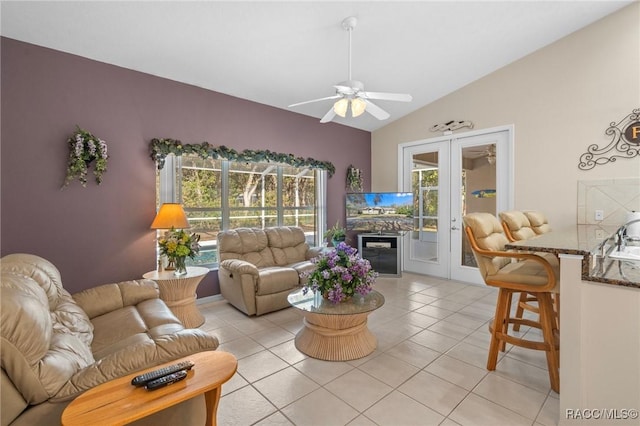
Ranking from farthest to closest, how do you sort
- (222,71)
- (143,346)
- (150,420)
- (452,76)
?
(452,76) → (222,71) → (143,346) → (150,420)

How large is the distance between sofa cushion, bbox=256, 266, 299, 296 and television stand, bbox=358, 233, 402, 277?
2.00 meters

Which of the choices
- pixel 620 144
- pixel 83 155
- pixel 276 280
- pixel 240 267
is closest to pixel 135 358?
pixel 240 267

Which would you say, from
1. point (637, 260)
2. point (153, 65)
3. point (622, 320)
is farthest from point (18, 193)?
point (637, 260)

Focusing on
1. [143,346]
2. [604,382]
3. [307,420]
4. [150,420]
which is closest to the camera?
[150,420]

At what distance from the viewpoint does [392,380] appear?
2260mm

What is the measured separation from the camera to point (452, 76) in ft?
14.7

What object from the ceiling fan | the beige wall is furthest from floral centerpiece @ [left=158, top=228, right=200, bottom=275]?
the beige wall

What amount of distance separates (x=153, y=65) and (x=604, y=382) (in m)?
4.57

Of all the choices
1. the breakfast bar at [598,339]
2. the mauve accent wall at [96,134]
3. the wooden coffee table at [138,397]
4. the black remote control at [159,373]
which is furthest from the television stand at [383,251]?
the black remote control at [159,373]

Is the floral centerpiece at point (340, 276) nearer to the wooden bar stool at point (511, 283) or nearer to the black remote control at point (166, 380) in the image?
the wooden bar stool at point (511, 283)

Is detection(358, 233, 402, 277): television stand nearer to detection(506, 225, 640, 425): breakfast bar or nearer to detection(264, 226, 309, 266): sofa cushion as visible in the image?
detection(264, 226, 309, 266): sofa cushion

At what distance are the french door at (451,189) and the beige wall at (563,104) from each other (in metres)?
0.23

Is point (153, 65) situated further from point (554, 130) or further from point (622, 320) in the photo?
point (554, 130)

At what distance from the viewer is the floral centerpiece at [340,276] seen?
258 cm
